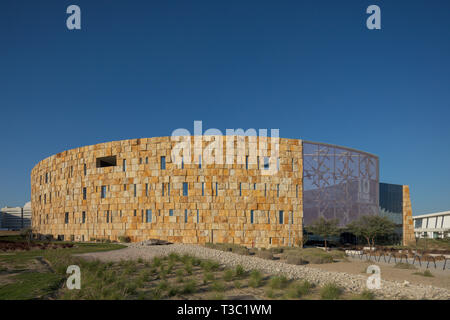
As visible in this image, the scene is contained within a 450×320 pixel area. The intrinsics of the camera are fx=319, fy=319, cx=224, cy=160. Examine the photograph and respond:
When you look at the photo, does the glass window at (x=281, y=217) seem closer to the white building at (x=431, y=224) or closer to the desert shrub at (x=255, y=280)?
the desert shrub at (x=255, y=280)

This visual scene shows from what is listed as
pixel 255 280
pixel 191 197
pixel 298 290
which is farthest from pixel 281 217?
pixel 298 290

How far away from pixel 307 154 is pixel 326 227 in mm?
8704

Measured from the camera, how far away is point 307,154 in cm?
3666

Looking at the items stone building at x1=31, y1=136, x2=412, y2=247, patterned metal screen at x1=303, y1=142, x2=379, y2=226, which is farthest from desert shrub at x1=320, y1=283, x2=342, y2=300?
patterned metal screen at x1=303, y1=142, x2=379, y2=226

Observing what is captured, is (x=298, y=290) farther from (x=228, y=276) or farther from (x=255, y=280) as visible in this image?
(x=228, y=276)

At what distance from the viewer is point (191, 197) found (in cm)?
3133

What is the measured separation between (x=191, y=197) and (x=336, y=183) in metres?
18.2

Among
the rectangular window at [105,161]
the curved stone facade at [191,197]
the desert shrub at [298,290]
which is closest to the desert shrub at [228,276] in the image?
the desert shrub at [298,290]

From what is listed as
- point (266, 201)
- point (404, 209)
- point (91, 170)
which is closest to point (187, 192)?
point (266, 201)

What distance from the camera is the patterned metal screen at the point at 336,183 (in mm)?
37000

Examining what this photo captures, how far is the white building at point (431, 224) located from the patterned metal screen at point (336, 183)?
1174 inches

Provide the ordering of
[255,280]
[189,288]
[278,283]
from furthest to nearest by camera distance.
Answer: [255,280], [278,283], [189,288]

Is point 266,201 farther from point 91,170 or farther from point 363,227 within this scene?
point 91,170

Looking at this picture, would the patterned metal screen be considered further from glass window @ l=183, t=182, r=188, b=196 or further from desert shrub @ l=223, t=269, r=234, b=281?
desert shrub @ l=223, t=269, r=234, b=281
